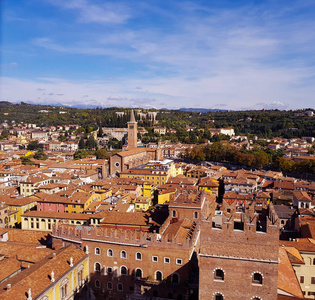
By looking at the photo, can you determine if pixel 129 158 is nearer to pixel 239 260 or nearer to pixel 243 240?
pixel 239 260

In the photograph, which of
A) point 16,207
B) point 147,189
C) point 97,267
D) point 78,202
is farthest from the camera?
point 147,189

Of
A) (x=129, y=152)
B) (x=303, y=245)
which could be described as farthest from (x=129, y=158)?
(x=303, y=245)

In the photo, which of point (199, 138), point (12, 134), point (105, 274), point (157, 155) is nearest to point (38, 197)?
point (105, 274)

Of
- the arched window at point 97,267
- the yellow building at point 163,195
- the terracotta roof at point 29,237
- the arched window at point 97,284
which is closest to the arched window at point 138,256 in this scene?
the arched window at point 97,267

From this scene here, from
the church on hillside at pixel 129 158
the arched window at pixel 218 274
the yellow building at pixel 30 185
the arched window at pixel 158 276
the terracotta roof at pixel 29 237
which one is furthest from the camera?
the church on hillside at pixel 129 158

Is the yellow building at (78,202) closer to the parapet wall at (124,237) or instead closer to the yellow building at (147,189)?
the yellow building at (147,189)

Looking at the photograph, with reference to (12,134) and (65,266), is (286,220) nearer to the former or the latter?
(65,266)

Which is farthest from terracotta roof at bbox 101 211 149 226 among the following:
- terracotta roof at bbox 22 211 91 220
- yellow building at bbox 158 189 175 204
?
yellow building at bbox 158 189 175 204

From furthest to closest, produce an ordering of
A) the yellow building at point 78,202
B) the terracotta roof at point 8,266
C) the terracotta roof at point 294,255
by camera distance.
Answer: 1. the yellow building at point 78,202
2. the terracotta roof at point 294,255
3. the terracotta roof at point 8,266
